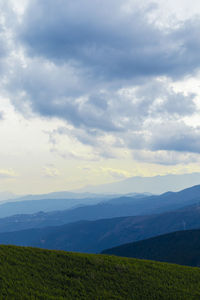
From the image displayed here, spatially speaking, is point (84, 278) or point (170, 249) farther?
point (170, 249)

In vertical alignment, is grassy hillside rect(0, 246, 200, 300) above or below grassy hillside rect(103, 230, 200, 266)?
above

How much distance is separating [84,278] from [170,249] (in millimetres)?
131178

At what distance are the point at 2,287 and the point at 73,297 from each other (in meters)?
5.27

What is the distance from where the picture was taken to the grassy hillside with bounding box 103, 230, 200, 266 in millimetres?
117744

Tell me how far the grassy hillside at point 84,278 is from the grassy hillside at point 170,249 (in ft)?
314

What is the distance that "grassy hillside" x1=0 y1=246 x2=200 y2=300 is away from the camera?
61.7 feet

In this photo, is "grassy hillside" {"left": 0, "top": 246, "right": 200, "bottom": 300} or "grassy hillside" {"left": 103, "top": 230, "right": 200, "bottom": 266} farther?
"grassy hillside" {"left": 103, "top": 230, "right": 200, "bottom": 266}

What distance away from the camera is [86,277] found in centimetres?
2169

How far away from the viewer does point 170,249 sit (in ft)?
452

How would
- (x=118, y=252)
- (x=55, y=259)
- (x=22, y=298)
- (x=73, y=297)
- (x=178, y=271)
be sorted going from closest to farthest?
1. (x=22, y=298)
2. (x=73, y=297)
3. (x=55, y=259)
4. (x=178, y=271)
5. (x=118, y=252)

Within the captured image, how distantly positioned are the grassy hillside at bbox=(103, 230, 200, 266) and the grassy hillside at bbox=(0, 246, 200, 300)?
95.6 m

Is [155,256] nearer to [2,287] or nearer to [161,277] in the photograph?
[161,277]

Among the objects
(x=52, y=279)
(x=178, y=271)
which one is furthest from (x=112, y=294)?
(x=178, y=271)

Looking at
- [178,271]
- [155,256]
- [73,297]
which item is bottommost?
[155,256]
